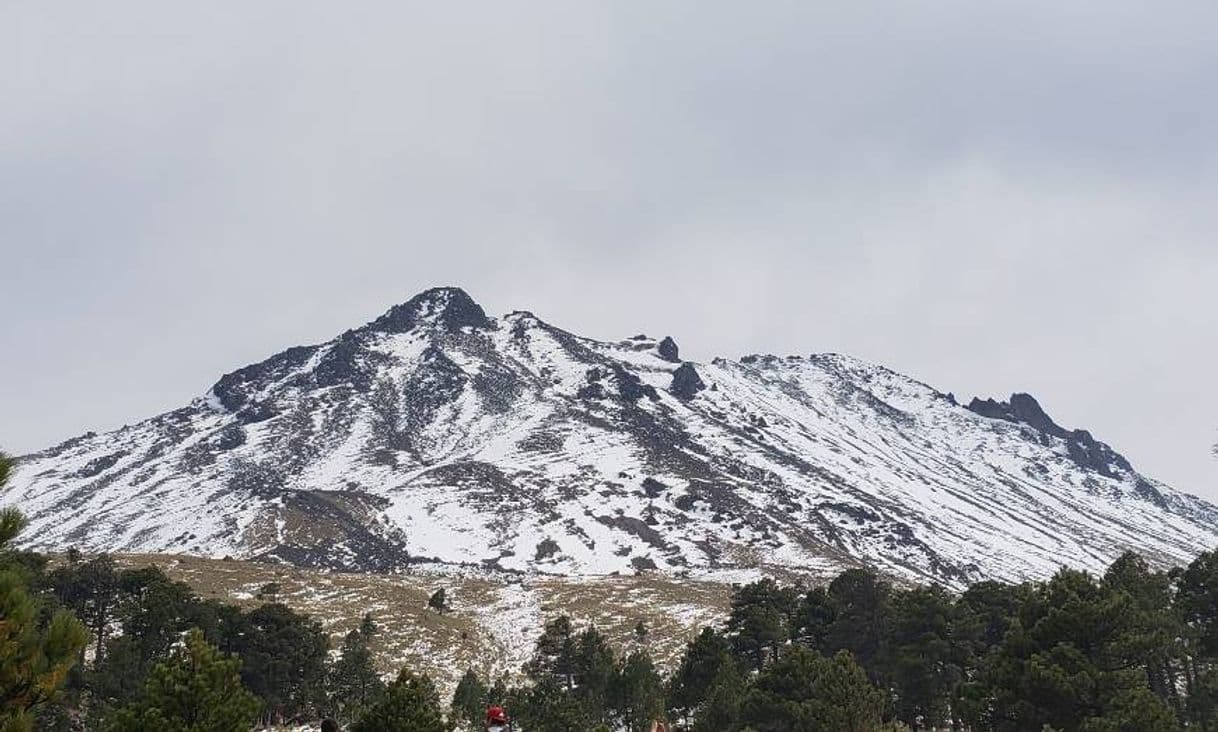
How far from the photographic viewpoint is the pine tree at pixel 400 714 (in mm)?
23250

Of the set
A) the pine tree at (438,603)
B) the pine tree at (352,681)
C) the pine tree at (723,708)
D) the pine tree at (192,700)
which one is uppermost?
the pine tree at (192,700)

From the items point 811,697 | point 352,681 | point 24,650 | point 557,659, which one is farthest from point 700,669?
point 24,650

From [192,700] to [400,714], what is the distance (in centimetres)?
521

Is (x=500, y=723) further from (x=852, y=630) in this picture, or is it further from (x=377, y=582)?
(x=377, y=582)

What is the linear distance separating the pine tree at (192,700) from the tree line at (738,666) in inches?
1.6

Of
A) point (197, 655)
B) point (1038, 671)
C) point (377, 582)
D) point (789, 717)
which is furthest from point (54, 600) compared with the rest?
point (377, 582)

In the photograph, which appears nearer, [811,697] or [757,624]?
[811,697]

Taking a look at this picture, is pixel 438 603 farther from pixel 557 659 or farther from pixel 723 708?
pixel 723 708

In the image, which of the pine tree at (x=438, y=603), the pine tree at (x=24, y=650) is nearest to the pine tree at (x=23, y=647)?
the pine tree at (x=24, y=650)

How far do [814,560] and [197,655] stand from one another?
19007cm

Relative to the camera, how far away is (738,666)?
60125 millimetres

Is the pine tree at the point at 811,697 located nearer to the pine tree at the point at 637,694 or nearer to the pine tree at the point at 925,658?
the pine tree at the point at 925,658

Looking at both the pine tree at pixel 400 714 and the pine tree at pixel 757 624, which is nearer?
the pine tree at pixel 400 714

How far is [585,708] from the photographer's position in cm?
6091
